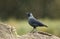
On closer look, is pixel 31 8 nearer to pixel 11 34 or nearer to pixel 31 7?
pixel 31 7

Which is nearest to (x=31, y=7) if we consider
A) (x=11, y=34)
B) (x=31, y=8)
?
(x=31, y=8)

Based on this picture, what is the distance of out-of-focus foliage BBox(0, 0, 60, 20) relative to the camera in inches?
1070

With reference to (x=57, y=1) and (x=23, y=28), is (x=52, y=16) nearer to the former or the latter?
(x=57, y=1)

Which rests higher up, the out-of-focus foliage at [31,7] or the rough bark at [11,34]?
the out-of-focus foliage at [31,7]

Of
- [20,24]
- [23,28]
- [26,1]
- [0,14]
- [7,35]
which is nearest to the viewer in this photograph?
[7,35]

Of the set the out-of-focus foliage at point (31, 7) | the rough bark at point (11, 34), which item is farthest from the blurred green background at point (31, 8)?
the rough bark at point (11, 34)

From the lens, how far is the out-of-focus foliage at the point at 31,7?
27.2 metres

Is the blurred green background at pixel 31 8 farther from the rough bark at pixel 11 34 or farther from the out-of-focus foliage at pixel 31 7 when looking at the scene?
the rough bark at pixel 11 34

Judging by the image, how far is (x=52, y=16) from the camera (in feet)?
88.5

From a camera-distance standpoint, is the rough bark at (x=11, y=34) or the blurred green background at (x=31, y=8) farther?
the blurred green background at (x=31, y=8)

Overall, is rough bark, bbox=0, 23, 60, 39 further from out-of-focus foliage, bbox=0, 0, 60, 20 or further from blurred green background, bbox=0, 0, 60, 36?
out-of-focus foliage, bbox=0, 0, 60, 20

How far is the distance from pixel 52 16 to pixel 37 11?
1095mm

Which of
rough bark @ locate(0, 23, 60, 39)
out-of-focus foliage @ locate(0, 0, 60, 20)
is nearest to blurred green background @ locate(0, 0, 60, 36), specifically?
out-of-focus foliage @ locate(0, 0, 60, 20)

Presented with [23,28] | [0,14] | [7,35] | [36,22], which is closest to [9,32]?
[7,35]
